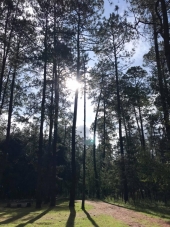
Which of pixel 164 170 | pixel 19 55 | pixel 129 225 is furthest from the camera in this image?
pixel 19 55

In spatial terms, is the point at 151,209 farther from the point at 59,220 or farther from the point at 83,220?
the point at 59,220

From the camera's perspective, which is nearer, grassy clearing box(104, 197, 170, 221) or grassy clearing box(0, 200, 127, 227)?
grassy clearing box(0, 200, 127, 227)

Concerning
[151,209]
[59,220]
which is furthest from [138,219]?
[151,209]

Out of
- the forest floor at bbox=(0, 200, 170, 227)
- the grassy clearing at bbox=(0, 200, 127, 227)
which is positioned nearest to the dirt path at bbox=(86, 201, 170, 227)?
the forest floor at bbox=(0, 200, 170, 227)

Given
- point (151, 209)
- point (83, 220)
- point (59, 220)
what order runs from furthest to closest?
point (151, 209) → point (83, 220) → point (59, 220)

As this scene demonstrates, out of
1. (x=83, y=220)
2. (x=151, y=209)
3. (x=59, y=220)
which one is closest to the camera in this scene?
(x=59, y=220)

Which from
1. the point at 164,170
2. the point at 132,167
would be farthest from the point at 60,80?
the point at 164,170

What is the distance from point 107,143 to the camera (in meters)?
37.3

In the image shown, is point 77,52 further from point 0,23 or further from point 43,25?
point 0,23

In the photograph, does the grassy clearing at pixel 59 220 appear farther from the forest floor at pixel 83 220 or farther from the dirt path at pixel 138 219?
the dirt path at pixel 138 219

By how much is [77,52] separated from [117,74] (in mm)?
7066

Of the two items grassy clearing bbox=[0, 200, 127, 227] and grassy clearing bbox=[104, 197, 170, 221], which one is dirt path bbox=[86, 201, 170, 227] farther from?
grassy clearing bbox=[104, 197, 170, 221]

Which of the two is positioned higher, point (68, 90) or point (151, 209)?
point (68, 90)

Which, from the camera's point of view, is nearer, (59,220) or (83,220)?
(59,220)
